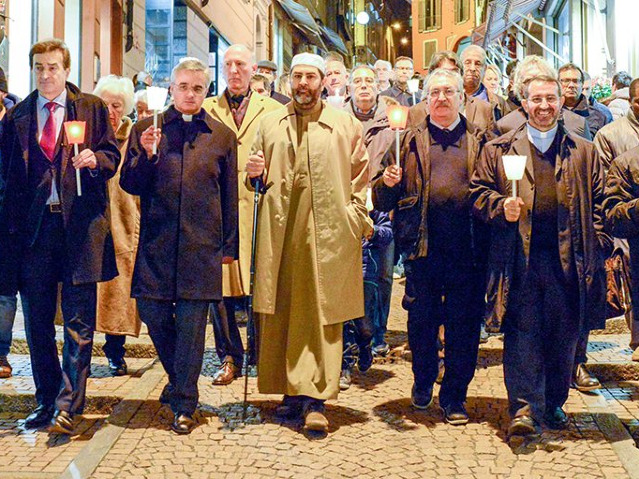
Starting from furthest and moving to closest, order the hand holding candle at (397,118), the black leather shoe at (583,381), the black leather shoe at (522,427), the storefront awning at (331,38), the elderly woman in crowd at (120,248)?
the storefront awning at (331,38), the elderly woman in crowd at (120,248), the black leather shoe at (583,381), the hand holding candle at (397,118), the black leather shoe at (522,427)

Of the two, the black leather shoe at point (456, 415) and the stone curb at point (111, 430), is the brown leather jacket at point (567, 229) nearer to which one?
the black leather shoe at point (456, 415)

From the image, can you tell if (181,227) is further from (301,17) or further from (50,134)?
(301,17)

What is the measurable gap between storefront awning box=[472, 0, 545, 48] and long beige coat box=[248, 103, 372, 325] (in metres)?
18.5

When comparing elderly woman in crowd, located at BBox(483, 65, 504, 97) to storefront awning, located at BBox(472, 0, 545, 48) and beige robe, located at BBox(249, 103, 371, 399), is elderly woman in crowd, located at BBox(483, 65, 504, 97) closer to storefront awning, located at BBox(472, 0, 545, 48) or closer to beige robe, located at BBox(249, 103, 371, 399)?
beige robe, located at BBox(249, 103, 371, 399)

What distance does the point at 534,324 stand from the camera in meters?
5.60

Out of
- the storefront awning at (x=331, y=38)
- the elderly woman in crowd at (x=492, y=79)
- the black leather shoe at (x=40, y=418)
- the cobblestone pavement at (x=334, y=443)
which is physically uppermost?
the storefront awning at (x=331, y=38)

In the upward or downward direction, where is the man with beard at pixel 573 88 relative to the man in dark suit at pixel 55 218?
upward

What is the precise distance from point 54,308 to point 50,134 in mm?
1029

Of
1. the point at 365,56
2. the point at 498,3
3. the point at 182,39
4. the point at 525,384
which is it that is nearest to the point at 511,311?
the point at 525,384

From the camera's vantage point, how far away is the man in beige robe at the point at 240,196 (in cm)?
694

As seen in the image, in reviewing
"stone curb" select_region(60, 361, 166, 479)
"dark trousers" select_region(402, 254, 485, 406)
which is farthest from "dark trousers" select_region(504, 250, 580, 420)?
"stone curb" select_region(60, 361, 166, 479)

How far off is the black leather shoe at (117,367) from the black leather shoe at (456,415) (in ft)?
8.39

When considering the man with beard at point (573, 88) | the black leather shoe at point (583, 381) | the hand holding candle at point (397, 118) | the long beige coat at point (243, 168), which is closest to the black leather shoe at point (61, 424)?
the long beige coat at point (243, 168)

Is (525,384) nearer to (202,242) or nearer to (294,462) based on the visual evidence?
(294,462)
